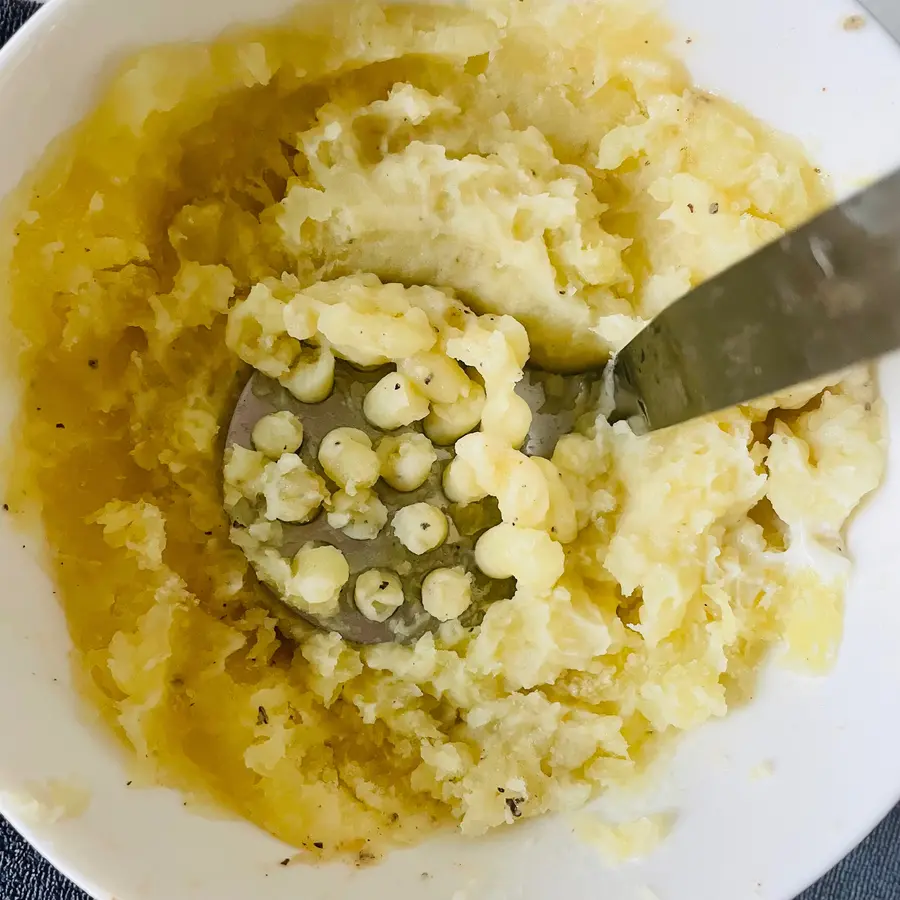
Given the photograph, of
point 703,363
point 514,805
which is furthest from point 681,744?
point 703,363

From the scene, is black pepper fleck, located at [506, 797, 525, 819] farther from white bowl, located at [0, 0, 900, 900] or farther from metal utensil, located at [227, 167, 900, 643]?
metal utensil, located at [227, 167, 900, 643]

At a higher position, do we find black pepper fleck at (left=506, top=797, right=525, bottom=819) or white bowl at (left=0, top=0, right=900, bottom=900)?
white bowl at (left=0, top=0, right=900, bottom=900)

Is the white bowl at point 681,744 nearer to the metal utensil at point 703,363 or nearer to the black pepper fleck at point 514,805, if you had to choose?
the black pepper fleck at point 514,805

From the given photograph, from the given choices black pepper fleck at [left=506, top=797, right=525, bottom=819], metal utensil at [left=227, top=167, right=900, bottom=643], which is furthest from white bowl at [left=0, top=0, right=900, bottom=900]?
metal utensil at [left=227, top=167, right=900, bottom=643]

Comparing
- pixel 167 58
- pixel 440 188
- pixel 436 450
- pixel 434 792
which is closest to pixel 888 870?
pixel 434 792

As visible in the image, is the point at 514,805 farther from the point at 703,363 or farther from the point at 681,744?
the point at 703,363

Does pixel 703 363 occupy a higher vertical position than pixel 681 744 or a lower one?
higher
